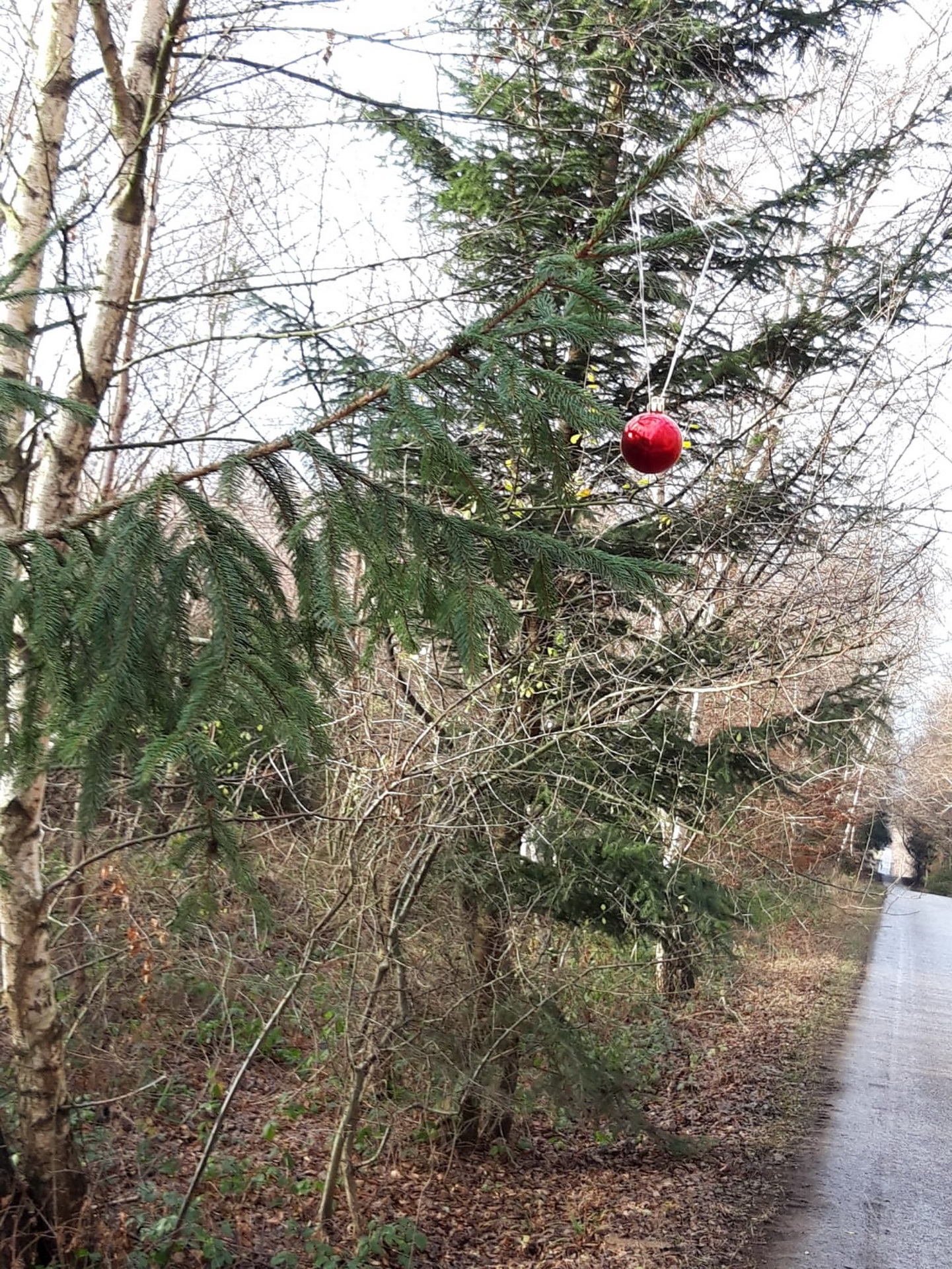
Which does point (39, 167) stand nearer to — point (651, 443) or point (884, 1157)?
point (651, 443)

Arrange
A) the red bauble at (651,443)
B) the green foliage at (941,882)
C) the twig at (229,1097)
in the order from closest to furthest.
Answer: the red bauble at (651,443)
the twig at (229,1097)
the green foliage at (941,882)

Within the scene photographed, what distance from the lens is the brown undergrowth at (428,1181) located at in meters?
5.34

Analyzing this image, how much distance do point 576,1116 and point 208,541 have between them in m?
6.79

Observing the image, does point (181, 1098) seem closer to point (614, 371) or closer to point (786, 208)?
point (614, 371)

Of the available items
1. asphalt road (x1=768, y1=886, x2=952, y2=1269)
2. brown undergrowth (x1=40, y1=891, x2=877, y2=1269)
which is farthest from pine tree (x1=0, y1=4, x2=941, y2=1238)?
asphalt road (x1=768, y1=886, x2=952, y2=1269)

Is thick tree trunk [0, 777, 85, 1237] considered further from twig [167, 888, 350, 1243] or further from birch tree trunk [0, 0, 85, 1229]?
twig [167, 888, 350, 1243]

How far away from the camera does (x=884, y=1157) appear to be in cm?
786

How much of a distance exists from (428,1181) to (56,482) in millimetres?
5255

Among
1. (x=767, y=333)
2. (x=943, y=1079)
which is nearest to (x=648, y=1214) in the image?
(x=943, y=1079)

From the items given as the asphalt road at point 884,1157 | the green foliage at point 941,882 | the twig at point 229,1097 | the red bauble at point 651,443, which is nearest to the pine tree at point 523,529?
the red bauble at point 651,443

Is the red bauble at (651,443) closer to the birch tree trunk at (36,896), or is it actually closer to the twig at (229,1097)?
the birch tree trunk at (36,896)

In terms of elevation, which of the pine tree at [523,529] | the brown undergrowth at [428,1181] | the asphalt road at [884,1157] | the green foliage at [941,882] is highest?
the pine tree at [523,529]

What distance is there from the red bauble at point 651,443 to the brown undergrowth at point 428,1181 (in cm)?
415

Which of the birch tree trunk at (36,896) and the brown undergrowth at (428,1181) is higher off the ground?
the birch tree trunk at (36,896)
